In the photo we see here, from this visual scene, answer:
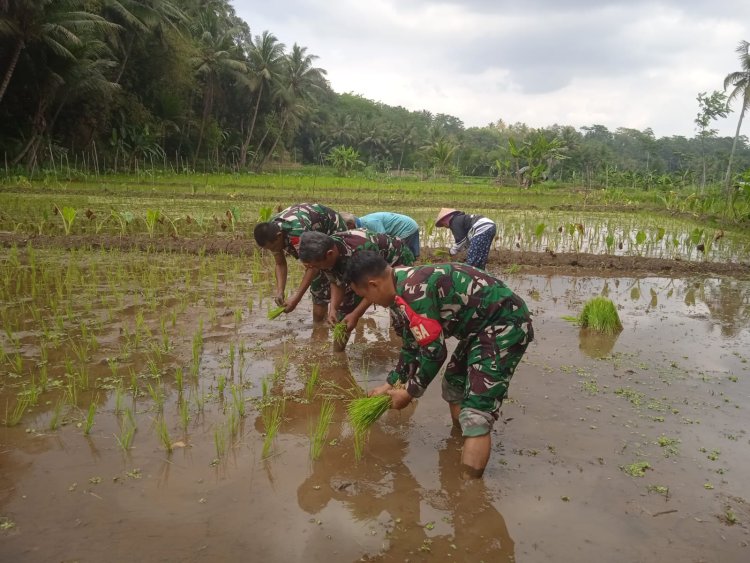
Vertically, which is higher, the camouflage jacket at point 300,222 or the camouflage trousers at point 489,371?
the camouflage jacket at point 300,222

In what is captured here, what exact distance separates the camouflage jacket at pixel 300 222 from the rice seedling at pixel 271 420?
1.18m

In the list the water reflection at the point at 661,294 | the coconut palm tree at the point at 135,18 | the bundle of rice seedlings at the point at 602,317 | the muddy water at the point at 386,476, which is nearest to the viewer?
the muddy water at the point at 386,476

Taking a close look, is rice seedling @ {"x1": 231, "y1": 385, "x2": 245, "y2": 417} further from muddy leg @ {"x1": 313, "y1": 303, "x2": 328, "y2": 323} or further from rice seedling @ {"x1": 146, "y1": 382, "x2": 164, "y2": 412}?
muddy leg @ {"x1": 313, "y1": 303, "x2": 328, "y2": 323}

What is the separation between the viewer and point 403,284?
8.42 feet

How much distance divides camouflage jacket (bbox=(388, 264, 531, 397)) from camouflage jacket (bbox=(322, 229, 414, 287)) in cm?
124

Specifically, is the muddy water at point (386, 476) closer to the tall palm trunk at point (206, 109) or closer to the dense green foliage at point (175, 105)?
the dense green foliage at point (175, 105)

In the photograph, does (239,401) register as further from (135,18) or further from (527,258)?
(135,18)

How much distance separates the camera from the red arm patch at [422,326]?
8.13ft

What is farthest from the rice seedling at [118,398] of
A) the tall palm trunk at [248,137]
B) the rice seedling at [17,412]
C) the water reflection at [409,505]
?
the tall palm trunk at [248,137]

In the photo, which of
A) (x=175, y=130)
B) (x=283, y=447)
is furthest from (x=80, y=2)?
(x=283, y=447)

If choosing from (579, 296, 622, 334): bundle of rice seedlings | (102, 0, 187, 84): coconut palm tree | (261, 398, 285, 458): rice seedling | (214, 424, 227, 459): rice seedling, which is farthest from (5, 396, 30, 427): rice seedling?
(102, 0, 187, 84): coconut palm tree

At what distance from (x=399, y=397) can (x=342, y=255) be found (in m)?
1.41

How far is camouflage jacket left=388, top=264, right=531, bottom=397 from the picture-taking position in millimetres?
2502

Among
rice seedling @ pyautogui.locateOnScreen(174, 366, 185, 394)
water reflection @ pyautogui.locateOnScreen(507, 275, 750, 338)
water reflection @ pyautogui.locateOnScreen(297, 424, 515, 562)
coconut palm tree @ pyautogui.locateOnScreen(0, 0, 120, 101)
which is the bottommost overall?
water reflection @ pyautogui.locateOnScreen(297, 424, 515, 562)
